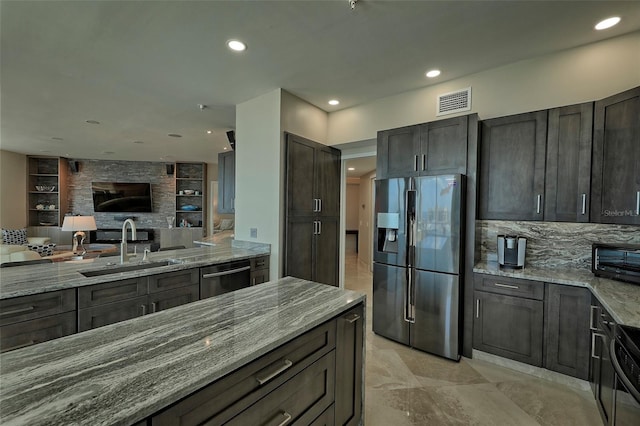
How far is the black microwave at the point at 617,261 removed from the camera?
6.68 feet

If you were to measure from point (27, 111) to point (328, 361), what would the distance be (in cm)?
575

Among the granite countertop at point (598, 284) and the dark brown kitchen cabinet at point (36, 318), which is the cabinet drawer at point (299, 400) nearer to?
the granite countertop at point (598, 284)

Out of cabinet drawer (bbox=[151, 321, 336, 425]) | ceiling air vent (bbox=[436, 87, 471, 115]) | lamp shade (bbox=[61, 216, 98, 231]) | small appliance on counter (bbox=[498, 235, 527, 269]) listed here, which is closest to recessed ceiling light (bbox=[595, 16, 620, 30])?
ceiling air vent (bbox=[436, 87, 471, 115])

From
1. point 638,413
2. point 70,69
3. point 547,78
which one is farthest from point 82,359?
point 547,78

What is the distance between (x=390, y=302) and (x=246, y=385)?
2.34 metres

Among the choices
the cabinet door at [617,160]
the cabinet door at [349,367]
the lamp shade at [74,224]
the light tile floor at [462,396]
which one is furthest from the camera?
the lamp shade at [74,224]

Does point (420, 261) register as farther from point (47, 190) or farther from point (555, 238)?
point (47, 190)

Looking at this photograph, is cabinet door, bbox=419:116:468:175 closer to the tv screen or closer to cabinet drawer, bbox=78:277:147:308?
cabinet drawer, bbox=78:277:147:308

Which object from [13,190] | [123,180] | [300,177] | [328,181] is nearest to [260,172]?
[300,177]

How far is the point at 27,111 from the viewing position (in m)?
4.09

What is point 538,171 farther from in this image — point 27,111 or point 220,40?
point 27,111

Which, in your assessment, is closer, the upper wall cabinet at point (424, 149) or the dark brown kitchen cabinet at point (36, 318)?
the dark brown kitchen cabinet at point (36, 318)

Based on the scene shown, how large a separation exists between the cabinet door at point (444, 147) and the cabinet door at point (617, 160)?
3.31ft

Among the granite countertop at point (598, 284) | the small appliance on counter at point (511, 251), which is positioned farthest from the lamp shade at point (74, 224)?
the small appliance on counter at point (511, 251)
